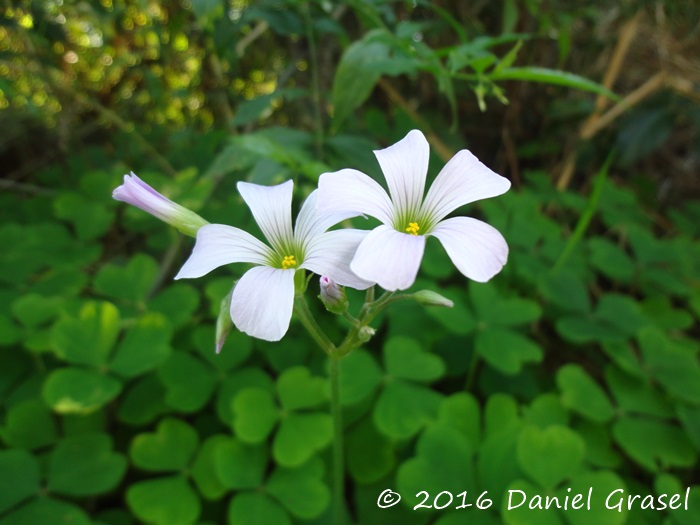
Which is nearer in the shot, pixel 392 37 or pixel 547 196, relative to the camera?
pixel 392 37

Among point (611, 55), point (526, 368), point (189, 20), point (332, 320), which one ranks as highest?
point (189, 20)

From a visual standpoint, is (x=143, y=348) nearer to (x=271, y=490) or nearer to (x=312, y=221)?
(x=271, y=490)

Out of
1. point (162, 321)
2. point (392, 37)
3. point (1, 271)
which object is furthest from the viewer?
point (1, 271)

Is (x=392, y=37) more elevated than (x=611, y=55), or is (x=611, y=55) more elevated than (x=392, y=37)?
(x=392, y=37)

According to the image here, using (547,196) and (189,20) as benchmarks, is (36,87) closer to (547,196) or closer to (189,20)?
(189,20)

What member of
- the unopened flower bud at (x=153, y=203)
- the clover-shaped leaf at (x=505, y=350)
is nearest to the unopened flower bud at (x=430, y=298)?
the unopened flower bud at (x=153, y=203)

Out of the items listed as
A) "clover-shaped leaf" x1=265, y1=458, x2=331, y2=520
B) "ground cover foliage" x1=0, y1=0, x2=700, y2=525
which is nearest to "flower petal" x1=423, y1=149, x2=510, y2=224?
"ground cover foliage" x1=0, y1=0, x2=700, y2=525

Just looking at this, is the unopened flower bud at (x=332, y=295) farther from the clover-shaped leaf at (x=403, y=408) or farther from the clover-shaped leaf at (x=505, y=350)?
the clover-shaped leaf at (x=505, y=350)

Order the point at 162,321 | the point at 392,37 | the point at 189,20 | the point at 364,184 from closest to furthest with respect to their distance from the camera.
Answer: the point at 364,184 < the point at 392,37 < the point at 162,321 < the point at 189,20

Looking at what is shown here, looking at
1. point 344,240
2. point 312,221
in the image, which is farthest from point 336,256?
point 312,221

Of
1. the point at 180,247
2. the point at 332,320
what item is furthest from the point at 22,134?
the point at 332,320
